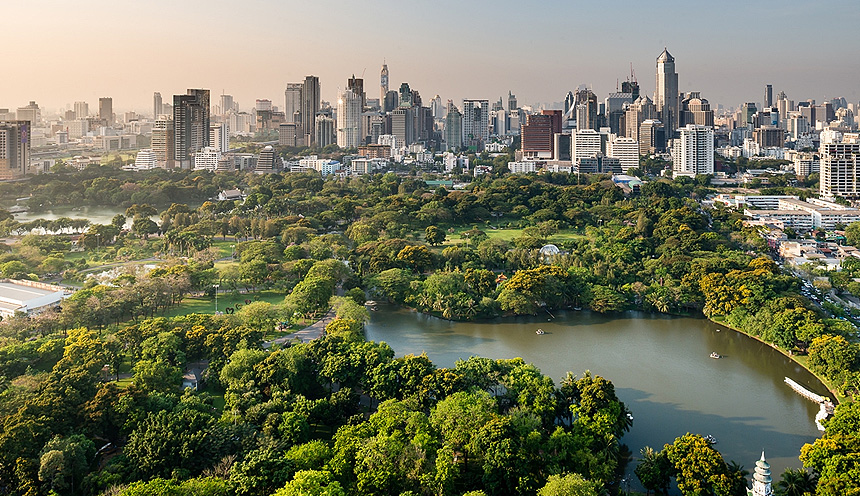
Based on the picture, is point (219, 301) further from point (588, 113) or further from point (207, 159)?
point (588, 113)

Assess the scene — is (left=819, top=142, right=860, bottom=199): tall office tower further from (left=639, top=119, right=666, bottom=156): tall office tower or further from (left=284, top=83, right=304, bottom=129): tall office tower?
(left=284, top=83, right=304, bottom=129): tall office tower

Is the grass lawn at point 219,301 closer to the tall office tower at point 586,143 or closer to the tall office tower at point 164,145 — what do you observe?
the tall office tower at point 164,145

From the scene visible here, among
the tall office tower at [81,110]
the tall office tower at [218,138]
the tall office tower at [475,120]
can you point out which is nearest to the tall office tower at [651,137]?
the tall office tower at [475,120]

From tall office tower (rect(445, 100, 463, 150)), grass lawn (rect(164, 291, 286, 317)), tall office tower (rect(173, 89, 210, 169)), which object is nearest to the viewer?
grass lawn (rect(164, 291, 286, 317))

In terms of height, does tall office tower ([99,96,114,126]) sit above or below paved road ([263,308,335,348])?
above

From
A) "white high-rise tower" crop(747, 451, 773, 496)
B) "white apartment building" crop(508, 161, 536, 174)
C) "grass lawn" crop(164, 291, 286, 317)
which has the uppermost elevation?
"white apartment building" crop(508, 161, 536, 174)

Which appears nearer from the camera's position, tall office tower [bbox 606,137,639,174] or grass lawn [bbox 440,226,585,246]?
grass lawn [bbox 440,226,585,246]

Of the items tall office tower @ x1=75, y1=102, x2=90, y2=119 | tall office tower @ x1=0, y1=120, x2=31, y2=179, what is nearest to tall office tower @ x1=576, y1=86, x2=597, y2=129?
tall office tower @ x1=0, y1=120, x2=31, y2=179

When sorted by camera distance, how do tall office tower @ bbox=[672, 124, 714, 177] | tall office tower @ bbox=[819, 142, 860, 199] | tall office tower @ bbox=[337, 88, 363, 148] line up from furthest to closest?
tall office tower @ bbox=[337, 88, 363, 148] < tall office tower @ bbox=[672, 124, 714, 177] < tall office tower @ bbox=[819, 142, 860, 199]

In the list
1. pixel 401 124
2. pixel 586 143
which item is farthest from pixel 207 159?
pixel 586 143
